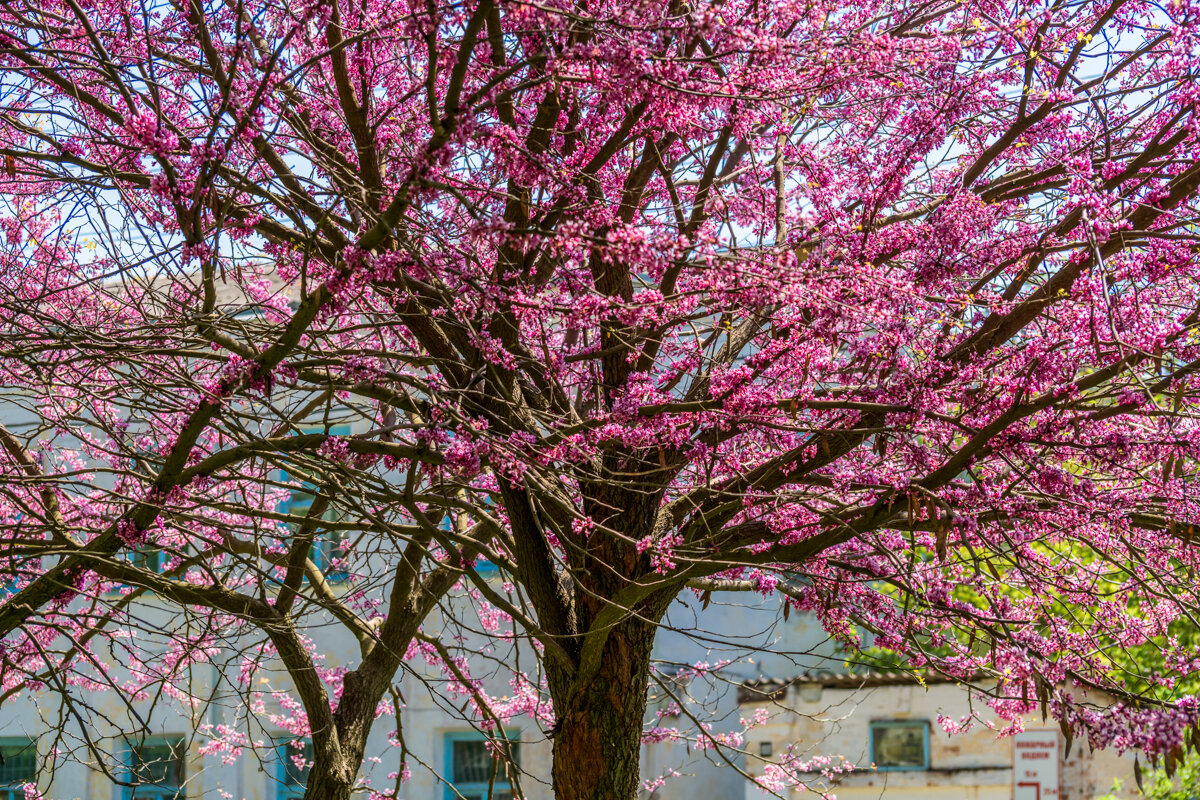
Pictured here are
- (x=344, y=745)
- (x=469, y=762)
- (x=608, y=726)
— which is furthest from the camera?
(x=469, y=762)

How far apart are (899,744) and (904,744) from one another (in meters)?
0.05

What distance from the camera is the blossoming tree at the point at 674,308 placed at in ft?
15.5

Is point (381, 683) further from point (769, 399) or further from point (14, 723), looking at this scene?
point (14, 723)

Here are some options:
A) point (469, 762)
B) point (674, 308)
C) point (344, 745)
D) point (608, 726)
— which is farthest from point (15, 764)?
point (674, 308)

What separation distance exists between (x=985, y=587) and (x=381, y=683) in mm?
4304

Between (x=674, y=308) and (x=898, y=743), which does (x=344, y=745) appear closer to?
(x=674, y=308)

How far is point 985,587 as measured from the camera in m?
6.66

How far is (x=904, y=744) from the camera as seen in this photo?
1251cm

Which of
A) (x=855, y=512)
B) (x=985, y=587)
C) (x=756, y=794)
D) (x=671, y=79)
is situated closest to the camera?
(x=671, y=79)

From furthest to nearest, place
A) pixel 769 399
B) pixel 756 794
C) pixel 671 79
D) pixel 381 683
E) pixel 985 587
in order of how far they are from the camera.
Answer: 1. pixel 756 794
2. pixel 381 683
3. pixel 985 587
4. pixel 769 399
5. pixel 671 79

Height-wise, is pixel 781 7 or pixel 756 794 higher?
pixel 781 7

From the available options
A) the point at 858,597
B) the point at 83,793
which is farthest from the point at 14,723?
the point at 858,597

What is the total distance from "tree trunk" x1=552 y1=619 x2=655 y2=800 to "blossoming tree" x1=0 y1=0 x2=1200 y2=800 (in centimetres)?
2

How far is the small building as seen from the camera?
12.1 m
